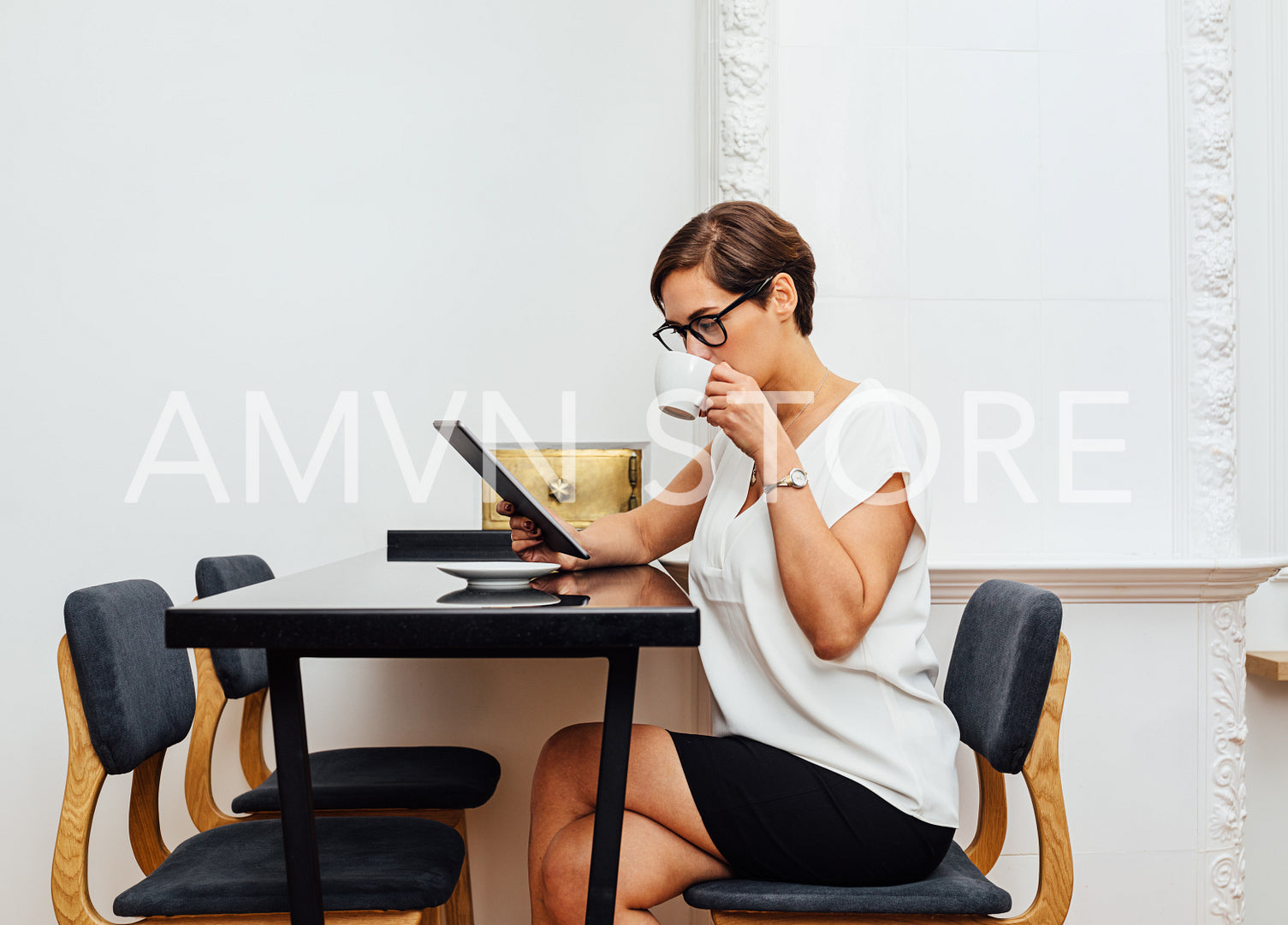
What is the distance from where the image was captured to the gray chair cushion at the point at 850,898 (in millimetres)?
1009

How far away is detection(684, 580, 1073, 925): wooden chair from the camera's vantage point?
39.9 inches

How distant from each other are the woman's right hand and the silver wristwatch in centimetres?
36

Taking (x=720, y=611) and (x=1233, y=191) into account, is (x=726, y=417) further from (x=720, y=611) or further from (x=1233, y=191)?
(x=1233, y=191)

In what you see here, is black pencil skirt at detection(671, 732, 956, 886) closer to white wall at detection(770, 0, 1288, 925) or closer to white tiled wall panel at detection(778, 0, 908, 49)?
white wall at detection(770, 0, 1288, 925)

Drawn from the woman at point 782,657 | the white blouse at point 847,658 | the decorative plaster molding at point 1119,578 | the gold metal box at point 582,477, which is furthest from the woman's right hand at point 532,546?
the gold metal box at point 582,477

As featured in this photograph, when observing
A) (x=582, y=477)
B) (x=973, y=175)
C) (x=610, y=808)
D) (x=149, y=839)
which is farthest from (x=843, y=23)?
(x=149, y=839)

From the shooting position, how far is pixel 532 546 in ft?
4.38

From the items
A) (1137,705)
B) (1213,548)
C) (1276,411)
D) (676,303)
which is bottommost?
(1137,705)

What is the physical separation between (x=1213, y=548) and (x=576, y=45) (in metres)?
1.77

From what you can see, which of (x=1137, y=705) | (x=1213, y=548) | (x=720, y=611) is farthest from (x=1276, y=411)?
(x=720, y=611)

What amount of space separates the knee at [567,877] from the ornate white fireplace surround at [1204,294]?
1.29 meters

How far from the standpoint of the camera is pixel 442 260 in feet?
6.55

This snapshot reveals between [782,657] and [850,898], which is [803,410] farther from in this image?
[850,898]

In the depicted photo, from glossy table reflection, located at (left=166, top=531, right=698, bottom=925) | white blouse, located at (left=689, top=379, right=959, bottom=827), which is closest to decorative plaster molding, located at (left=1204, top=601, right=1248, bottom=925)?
white blouse, located at (left=689, top=379, right=959, bottom=827)
